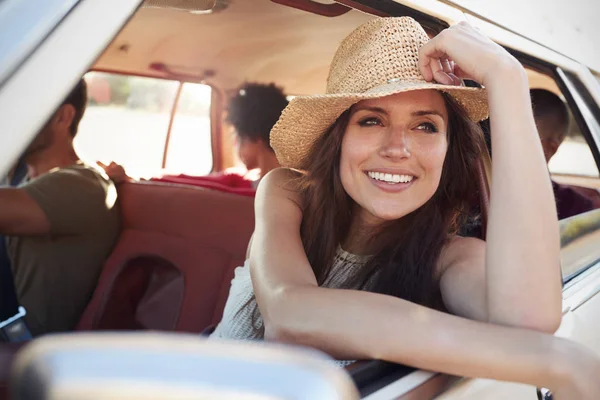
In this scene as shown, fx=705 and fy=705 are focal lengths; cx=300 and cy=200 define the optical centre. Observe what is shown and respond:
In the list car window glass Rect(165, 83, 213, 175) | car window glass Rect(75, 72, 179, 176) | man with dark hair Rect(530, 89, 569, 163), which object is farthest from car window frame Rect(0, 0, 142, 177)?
car window glass Rect(165, 83, 213, 175)

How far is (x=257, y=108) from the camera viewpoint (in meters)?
3.70

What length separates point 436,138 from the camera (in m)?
1.75

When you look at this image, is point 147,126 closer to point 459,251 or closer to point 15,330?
point 15,330

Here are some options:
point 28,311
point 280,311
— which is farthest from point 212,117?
point 280,311

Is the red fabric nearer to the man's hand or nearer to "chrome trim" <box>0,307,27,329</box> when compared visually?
the man's hand

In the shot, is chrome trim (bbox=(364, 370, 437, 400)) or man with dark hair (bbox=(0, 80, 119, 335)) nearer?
chrome trim (bbox=(364, 370, 437, 400))

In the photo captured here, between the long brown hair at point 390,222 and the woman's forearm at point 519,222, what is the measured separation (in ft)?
1.04

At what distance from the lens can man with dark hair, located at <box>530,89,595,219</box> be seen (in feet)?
8.86

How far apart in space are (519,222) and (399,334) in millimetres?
354

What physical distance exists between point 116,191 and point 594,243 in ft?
6.00

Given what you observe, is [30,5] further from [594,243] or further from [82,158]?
[594,243]

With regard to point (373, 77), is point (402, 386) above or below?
below

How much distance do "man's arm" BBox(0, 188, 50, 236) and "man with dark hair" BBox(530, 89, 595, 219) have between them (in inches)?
72.2

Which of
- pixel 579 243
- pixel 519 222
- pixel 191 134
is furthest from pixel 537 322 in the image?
pixel 191 134
